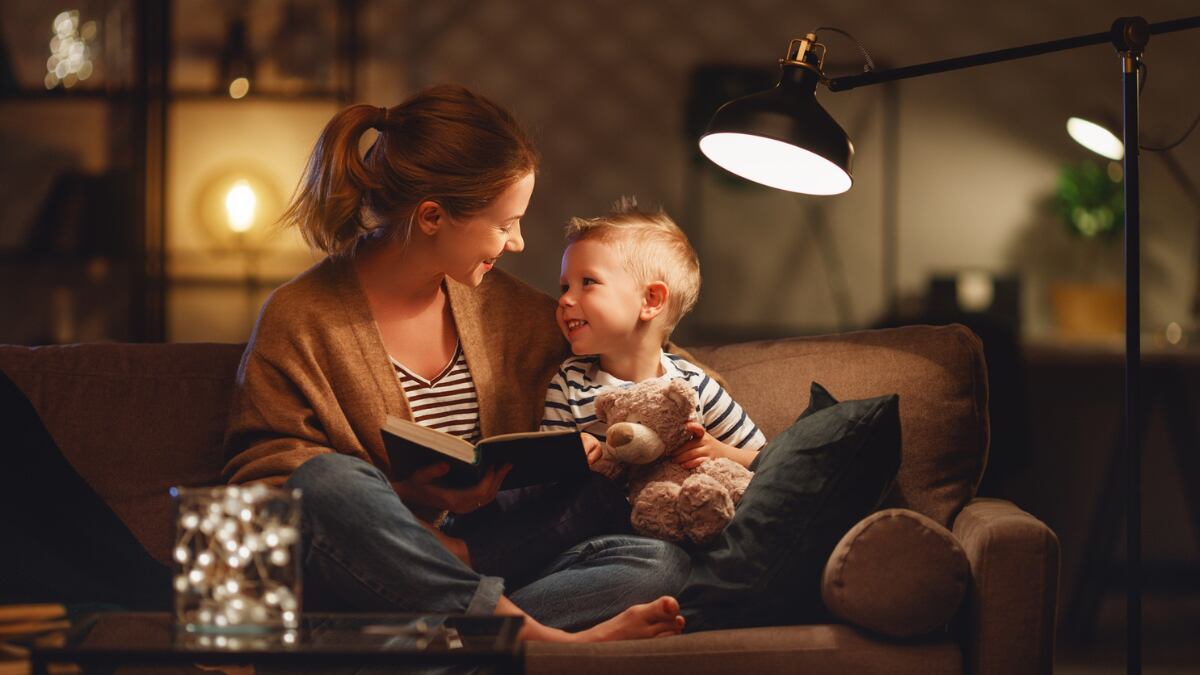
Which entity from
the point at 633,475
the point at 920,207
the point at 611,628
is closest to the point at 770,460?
the point at 633,475

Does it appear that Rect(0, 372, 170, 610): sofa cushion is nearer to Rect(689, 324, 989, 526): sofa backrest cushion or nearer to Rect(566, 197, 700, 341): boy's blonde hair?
Rect(566, 197, 700, 341): boy's blonde hair

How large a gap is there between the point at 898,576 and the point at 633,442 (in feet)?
1.33

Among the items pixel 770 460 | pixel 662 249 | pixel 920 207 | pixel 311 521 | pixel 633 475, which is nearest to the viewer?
pixel 311 521

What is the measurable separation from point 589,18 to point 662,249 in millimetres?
2045

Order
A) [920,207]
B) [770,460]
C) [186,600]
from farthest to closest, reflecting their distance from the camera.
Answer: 1. [920,207]
2. [770,460]
3. [186,600]

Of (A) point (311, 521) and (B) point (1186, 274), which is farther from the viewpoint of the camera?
(B) point (1186, 274)

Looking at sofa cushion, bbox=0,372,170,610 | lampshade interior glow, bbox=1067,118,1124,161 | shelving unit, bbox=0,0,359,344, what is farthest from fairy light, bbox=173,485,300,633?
shelving unit, bbox=0,0,359,344

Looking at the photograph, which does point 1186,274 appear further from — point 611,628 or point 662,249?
point 611,628

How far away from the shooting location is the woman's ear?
1.79 metres

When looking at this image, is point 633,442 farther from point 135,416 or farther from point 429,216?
point 135,416

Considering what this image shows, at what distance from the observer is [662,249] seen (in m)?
1.90

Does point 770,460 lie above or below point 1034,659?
above

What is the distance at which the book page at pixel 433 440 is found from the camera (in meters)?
1.46

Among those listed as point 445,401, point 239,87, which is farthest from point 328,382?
point 239,87
